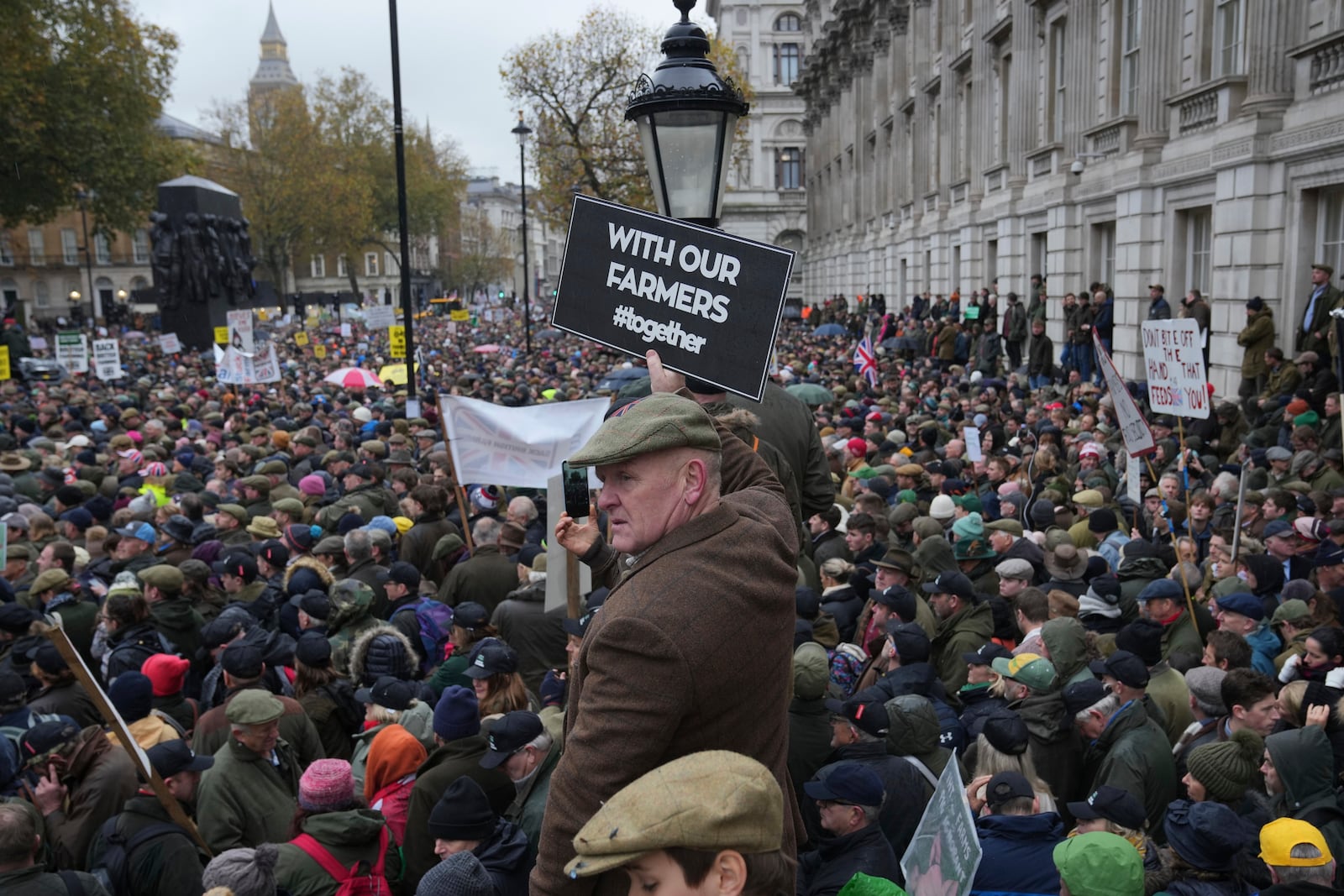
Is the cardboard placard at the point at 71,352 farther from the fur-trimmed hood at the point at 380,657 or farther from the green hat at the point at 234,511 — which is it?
the fur-trimmed hood at the point at 380,657

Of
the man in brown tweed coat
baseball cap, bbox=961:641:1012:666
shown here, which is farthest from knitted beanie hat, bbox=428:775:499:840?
baseball cap, bbox=961:641:1012:666

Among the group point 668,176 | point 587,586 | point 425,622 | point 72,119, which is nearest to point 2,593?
point 425,622

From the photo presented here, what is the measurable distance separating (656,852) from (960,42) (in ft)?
111

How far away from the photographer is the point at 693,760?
6.31 ft

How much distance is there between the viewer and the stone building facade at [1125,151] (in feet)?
46.8

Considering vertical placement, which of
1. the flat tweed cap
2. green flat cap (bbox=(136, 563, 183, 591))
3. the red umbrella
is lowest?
green flat cap (bbox=(136, 563, 183, 591))

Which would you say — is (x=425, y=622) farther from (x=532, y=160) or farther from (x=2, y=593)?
(x=532, y=160)

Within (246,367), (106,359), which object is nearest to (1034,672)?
(246,367)

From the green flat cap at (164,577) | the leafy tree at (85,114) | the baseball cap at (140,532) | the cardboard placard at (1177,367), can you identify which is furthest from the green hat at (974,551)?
the leafy tree at (85,114)

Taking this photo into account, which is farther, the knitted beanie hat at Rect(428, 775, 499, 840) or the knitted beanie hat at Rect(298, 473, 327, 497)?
the knitted beanie hat at Rect(298, 473, 327, 497)

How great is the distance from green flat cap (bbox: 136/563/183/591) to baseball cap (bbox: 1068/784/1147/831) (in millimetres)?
5525

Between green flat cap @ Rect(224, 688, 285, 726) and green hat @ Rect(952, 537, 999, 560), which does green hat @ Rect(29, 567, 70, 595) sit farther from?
green hat @ Rect(952, 537, 999, 560)

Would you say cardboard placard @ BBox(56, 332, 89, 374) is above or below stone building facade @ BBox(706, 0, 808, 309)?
below

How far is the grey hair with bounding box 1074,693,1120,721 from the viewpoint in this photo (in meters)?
5.06
